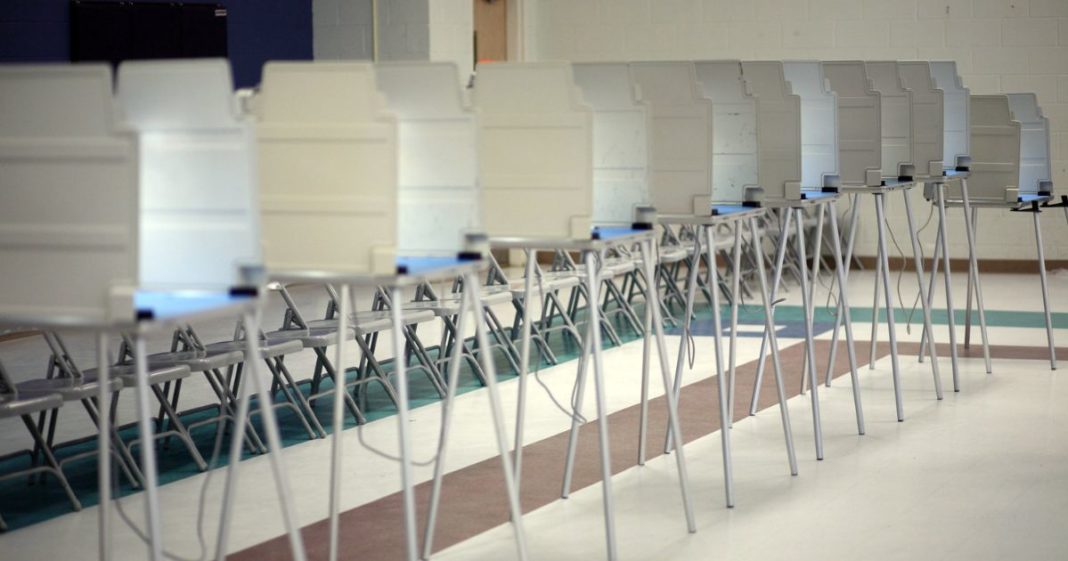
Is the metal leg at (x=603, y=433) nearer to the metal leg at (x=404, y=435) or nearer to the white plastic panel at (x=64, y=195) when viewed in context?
the metal leg at (x=404, y=435)

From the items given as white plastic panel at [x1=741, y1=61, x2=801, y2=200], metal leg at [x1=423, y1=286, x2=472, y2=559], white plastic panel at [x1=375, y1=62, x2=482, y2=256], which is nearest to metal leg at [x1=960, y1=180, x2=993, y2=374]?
white plastic panel at [x1=741, y1=61, x2=801, y2=200]

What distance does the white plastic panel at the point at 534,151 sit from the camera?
365cm

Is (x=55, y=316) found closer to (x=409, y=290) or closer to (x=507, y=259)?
(x=409, y=290)

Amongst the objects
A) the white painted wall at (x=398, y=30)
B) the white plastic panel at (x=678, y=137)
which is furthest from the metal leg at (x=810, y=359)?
the white painted wall at (x=398, y=30)

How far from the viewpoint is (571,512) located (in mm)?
4387

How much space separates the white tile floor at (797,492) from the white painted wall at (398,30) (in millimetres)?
4888

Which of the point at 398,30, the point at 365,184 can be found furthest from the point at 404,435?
the point at 398,30

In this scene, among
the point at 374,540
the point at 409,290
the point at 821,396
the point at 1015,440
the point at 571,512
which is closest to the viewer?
the point at 374,540

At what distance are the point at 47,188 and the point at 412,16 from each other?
→ 27.1 ft

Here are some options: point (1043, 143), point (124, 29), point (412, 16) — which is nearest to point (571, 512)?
point (1043, 143)

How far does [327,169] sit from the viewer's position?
3.18m

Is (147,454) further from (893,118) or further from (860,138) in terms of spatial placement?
(893,118)

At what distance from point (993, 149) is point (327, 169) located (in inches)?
177

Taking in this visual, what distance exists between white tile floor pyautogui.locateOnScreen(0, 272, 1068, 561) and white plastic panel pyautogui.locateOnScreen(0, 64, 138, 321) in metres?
1.55
